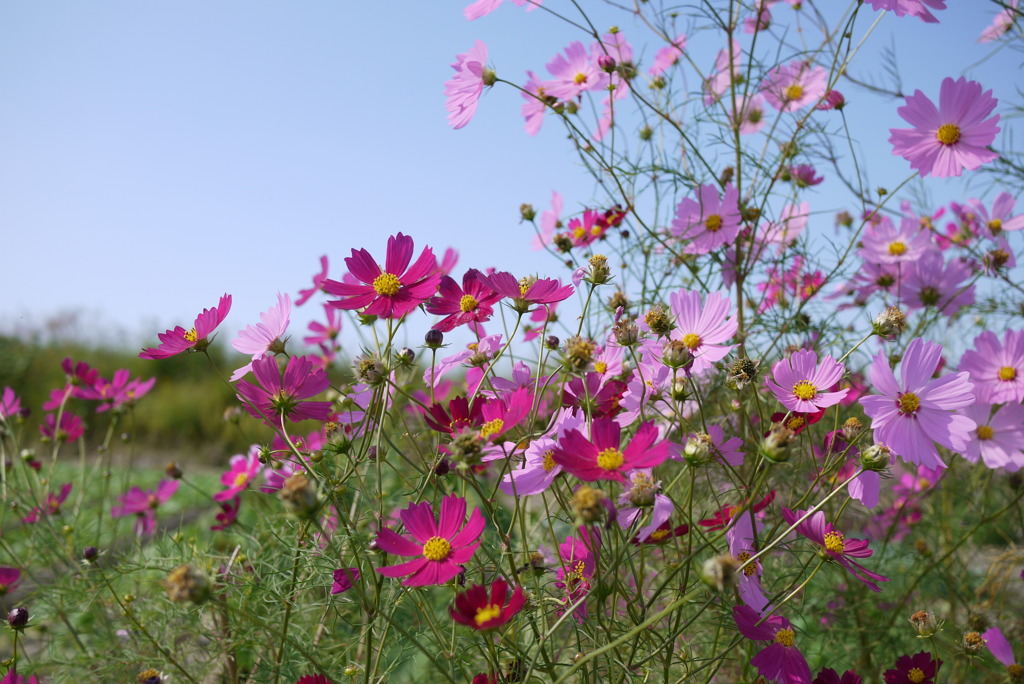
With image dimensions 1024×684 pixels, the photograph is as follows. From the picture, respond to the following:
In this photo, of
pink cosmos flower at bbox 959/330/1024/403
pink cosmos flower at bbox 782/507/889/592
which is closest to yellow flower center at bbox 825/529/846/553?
pink cosmos flower at bbox 782/507/889/592

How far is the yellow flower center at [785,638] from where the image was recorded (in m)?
0.73

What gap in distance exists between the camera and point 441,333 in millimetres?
753

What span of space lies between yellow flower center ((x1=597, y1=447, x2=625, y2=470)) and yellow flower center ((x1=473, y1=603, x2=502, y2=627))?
0.15 metres

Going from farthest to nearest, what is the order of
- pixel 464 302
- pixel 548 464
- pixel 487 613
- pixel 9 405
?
pixel 9 405 < pixel 464 302 < pixel 548 464 < pixel 487 613

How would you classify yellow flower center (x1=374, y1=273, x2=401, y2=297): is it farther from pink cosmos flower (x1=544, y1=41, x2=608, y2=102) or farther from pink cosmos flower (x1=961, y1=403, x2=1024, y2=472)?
pink cosmos flower (x1=961, y1=403, x2=1024, y2=472)

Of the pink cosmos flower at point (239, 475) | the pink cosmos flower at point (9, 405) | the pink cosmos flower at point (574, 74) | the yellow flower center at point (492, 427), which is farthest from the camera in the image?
the pink cosmos flower at point (9, 405)

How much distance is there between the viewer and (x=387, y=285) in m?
0.74

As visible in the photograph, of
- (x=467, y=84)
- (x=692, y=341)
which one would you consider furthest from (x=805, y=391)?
(x=467, y=84)

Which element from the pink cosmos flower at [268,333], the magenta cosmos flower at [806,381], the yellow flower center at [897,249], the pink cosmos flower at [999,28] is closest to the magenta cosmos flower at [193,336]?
the pink cosmos flower at [268,333]

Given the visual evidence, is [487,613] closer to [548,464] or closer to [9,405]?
[548,464]

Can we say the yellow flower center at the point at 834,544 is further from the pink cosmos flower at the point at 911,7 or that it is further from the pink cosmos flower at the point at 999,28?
the pink cosmos flower at the point at 999,28

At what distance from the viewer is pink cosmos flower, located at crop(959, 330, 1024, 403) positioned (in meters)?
1.03

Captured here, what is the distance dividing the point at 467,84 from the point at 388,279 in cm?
42

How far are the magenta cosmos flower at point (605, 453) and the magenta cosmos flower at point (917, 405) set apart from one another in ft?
0.97
